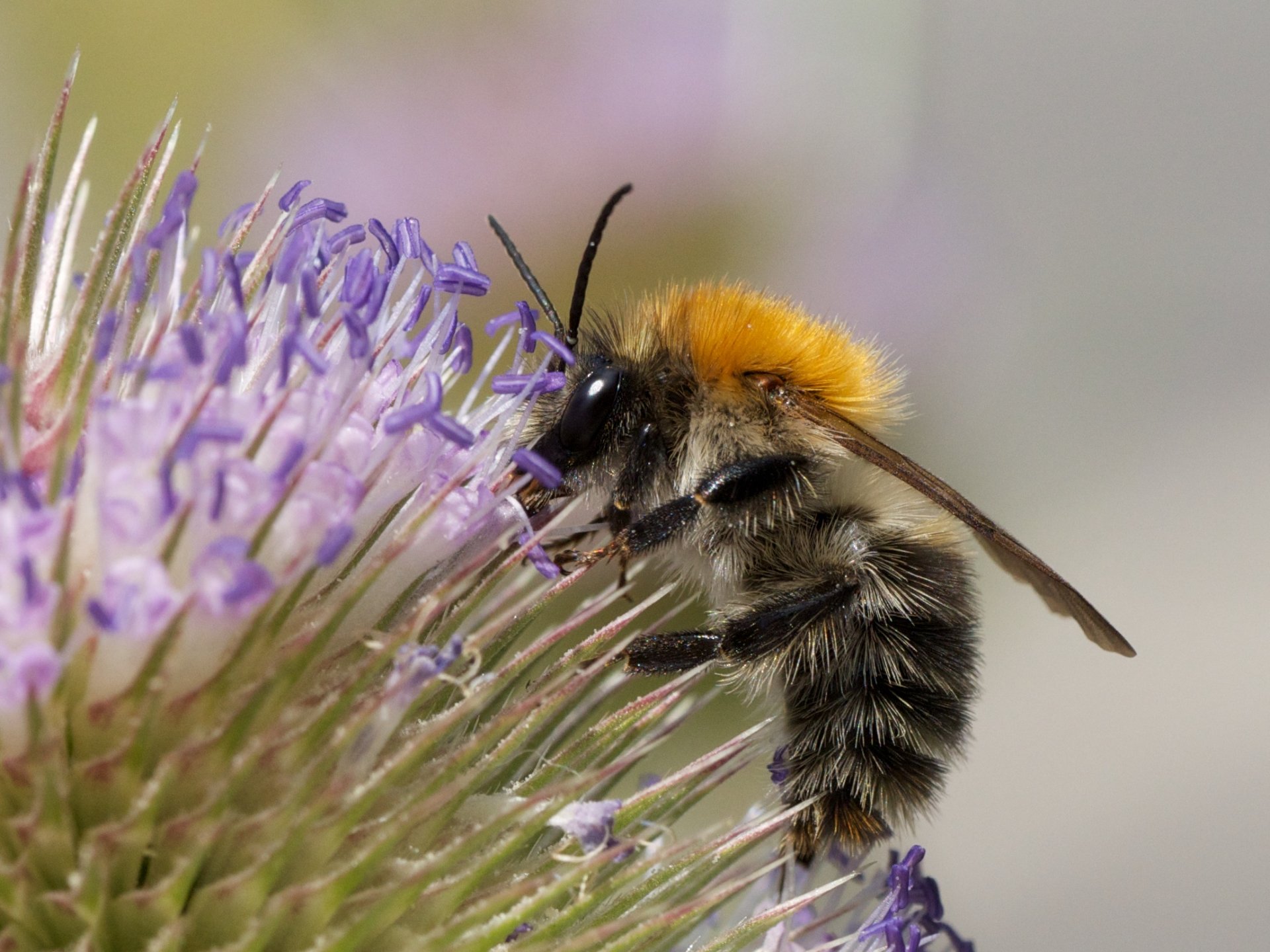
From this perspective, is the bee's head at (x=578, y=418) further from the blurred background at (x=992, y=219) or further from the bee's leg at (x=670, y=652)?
the blurred background at (x=992, y=219)

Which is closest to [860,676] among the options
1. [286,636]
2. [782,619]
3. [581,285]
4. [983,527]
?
[782,619]

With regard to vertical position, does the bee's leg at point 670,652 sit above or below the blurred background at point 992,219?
below

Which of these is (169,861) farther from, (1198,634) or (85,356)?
(1198,634)

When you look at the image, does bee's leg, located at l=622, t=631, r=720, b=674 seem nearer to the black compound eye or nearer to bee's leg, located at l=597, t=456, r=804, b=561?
bee's leg, located at l=597, t=456, r=804, b=561

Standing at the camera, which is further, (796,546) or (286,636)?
(796,546)

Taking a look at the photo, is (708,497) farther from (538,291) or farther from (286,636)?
(286,636)

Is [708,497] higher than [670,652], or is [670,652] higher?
[708,497]

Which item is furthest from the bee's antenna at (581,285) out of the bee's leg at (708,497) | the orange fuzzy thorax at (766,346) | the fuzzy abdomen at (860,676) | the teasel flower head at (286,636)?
the fuzzy abdomen at (860,676)
